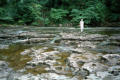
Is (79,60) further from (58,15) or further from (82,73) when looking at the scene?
(58,15)

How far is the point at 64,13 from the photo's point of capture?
67.1 ft

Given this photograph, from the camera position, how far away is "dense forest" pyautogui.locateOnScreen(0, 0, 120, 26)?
18.6 m

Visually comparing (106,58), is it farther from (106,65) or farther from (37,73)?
(37,73)

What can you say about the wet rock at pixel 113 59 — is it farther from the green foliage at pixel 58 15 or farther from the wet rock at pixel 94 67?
the green foliage at pixel 58 15

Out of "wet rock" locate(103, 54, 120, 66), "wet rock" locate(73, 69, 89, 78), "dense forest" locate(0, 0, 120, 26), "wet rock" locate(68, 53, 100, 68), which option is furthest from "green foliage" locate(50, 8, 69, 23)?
"wet rock" locate(73, 69, 89, 78)

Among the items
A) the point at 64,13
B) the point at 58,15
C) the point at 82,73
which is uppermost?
the point at 64,13

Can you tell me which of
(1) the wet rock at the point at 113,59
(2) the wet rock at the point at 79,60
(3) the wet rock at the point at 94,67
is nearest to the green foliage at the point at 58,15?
(2) the wet rock at the point at 79,60

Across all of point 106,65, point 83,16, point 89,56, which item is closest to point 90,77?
point 106,65

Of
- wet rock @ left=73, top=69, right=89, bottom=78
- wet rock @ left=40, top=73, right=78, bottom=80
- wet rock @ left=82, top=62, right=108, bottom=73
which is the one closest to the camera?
wet rock @ left=40, top=73, right=78, bottom=80

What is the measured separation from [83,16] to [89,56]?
15.0 metres

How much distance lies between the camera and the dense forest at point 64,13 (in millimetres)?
18625

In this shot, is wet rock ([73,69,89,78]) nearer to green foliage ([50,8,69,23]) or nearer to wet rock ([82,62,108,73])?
wet rock ([82,62,108,73])

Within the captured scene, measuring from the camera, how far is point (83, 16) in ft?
61.5

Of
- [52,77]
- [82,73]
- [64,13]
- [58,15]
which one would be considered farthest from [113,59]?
[64,13]
